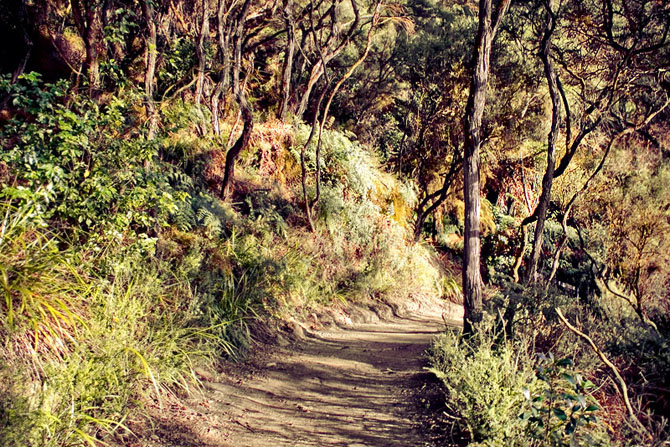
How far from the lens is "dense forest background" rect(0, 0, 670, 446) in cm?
450

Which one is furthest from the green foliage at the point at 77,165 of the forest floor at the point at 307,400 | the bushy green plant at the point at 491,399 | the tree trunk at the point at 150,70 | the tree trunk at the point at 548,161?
the tree trunk at the point at 548,161

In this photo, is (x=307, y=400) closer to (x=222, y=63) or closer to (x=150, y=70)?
(x=150, y=70)

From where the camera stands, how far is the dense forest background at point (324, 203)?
4.50 metres

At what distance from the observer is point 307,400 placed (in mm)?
6199

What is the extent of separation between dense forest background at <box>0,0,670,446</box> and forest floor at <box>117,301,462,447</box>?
0.39 meters

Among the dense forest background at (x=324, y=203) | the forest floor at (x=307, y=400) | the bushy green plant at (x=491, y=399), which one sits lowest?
the forest floor at (x=307, y=400)

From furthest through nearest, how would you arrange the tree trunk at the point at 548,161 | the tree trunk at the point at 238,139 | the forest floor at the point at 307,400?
the tree trunk at the point at 548,161 → the tree trunk at the point at 238,139 → the forest floor at the point at 307,400

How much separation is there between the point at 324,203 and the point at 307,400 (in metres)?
7.45

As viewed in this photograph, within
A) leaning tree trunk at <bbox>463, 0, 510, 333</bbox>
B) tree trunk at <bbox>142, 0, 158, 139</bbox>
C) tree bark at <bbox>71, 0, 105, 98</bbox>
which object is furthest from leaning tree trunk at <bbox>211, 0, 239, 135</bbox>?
leaning tree trunk at <bbox>463, 0, 510, 333</bbox>

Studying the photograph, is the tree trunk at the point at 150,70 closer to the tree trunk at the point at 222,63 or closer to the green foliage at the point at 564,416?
the tree trunk at the point at 222,63

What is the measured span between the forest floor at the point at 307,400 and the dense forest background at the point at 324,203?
1.27 feet

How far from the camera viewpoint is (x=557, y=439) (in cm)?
386

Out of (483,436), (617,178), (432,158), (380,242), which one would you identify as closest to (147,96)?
(483,436)

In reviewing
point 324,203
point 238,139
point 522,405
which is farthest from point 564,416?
point 324,203
